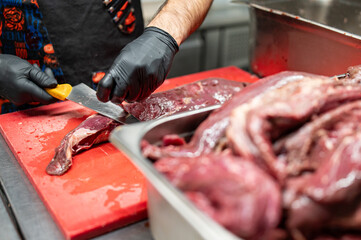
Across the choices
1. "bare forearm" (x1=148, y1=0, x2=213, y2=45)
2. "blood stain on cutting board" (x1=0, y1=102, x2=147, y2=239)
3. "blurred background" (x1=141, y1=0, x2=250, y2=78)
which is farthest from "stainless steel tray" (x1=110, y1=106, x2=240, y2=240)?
"blurred background" (x1=141, y1=0, x2=250, y2=78)

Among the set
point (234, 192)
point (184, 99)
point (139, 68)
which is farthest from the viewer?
point (184, 99)

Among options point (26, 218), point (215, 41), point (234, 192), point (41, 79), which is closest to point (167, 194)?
point (234, 192)

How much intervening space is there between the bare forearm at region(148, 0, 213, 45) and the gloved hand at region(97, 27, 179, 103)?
0.59 ft

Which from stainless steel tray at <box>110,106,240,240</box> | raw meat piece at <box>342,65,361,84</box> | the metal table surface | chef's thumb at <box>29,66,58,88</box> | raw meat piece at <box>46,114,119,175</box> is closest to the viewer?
stainless steel tray at <box>110,106,240,240</box>

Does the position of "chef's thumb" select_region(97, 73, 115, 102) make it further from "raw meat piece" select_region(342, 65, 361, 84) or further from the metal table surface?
"raw meat piece" select_region(342, 65, 361, 84)

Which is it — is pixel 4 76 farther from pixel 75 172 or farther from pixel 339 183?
pixel 339 183

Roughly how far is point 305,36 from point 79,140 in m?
1.99

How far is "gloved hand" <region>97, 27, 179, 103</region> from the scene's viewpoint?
227cm

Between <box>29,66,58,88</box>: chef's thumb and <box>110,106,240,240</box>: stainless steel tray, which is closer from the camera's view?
<box>110,106,240,240</box>: stainless steel tray

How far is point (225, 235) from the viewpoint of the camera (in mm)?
934

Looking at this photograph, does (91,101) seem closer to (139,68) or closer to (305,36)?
(139,68)

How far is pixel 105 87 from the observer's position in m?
2.20

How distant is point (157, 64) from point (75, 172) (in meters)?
0.96

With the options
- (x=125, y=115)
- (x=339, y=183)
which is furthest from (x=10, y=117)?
(x=339, y=183)
